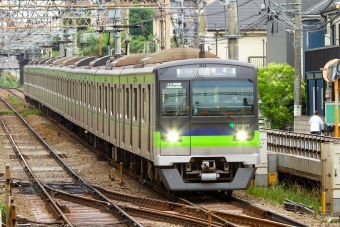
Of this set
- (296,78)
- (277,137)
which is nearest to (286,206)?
(277,137)

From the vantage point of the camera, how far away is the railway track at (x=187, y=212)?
477 inches

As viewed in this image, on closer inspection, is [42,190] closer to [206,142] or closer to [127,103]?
[127,103]

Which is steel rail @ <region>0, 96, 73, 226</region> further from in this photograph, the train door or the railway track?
the train door

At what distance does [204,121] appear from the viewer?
14.4 m

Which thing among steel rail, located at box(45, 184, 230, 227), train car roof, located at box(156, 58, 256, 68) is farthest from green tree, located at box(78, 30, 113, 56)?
train car roof, located at box(156, 58, 256, 68)

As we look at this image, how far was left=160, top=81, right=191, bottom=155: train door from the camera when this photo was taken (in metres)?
14.3

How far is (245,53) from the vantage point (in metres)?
51.8

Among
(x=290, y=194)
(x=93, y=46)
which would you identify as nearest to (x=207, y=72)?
(x=290, y=194)

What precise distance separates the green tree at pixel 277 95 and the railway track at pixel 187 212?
16.1 meters

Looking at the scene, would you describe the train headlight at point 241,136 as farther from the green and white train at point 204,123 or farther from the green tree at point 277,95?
the green tree at point 277,95

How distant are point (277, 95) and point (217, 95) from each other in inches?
699

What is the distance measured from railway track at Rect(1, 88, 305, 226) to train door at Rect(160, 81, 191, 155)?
897 mm

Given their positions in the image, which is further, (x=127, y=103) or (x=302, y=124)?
(x=302, y=124)

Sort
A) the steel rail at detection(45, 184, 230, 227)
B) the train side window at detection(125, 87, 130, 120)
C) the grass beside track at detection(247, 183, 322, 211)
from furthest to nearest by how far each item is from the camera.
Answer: the train side window at detection(125, 87, 130, 120), the grass beside track at detection(247, 183, 322, 211), the steel rail at detection(45, 184, 230, 227)
